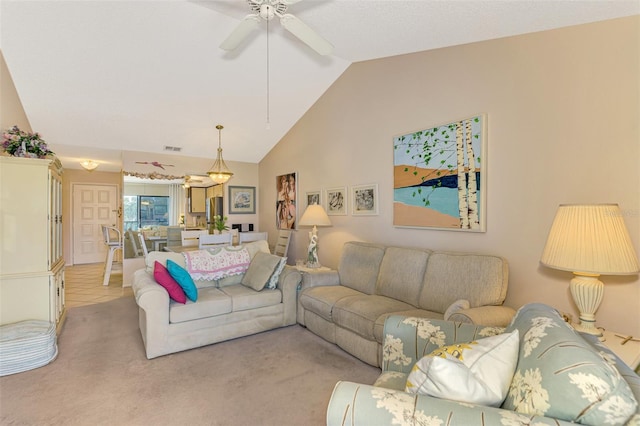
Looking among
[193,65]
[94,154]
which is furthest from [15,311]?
[94,154]

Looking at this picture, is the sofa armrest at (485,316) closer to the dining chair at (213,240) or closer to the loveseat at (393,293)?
the loveseat at (393,293)

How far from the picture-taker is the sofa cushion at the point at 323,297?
2.91m

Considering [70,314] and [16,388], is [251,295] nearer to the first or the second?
[16,388]

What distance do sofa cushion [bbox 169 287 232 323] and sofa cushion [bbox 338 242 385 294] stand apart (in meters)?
1.31

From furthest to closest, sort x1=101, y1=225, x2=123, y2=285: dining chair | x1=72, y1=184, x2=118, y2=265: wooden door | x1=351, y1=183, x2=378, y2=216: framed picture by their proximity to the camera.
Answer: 1. x1=72, y1=184, x2=118, y2=265: wooden door
2. x1=101, y1=225, x2=123, y2=285: dining chair
3. x1=351, y1=183, x2=378, y2=216: framed picture

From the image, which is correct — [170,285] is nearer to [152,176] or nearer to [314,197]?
[314,197]

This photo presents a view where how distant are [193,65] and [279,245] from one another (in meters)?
2.87

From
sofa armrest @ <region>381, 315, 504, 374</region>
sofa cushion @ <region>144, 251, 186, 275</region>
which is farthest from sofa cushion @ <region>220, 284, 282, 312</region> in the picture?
sofa armrest @ <region>381, 315, 504, 374</region>

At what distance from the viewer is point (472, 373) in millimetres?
1012

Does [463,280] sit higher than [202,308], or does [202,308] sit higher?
[463,280]

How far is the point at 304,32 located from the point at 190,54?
6.00 feet

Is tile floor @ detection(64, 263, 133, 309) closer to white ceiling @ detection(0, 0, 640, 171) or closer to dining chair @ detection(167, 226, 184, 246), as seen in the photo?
dining chair @ detection(167, 226, 184, 246)

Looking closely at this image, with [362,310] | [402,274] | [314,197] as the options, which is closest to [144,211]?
[314,197]

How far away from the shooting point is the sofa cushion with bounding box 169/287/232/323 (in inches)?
108
